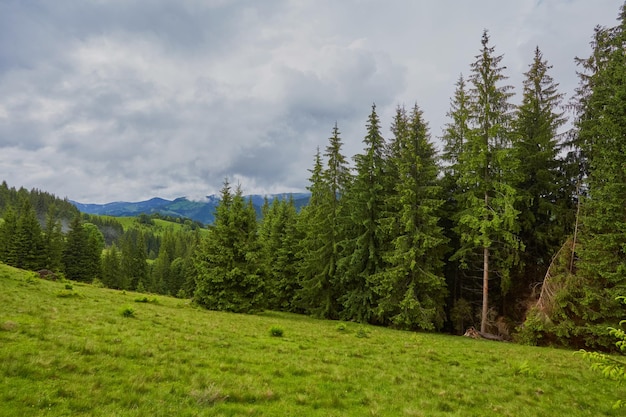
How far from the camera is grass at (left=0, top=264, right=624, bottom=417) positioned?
6062mm

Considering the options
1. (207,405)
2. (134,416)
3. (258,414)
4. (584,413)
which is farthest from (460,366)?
(134,416)

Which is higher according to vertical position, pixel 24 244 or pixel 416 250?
pixel 416 250

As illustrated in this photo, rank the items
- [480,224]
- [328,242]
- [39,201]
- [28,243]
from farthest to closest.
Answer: [39,201] → [28,243] → [328,242] → [480,224]

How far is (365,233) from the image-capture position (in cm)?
2808

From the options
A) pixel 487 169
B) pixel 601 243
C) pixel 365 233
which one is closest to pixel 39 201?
pixel 365 233

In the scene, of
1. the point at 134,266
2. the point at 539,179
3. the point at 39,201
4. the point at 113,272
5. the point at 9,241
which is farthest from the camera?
the point at 39,201

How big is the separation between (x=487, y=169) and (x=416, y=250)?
7.95 m

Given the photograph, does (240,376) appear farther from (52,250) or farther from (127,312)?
(52,250)

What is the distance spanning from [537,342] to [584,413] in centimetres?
1512

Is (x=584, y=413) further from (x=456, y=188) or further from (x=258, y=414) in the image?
(x=456, y=188)

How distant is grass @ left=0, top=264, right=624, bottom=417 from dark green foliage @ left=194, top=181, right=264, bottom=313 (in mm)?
12955

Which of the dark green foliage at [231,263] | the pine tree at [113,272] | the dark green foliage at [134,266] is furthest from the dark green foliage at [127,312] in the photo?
the dark green foliage at [134,266]

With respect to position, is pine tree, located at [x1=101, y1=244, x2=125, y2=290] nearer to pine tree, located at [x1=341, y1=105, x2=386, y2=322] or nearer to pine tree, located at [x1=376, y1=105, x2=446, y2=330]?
pine tree, located at [x1=341, y1=105, x2=386, y2=322]

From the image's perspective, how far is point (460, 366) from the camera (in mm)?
11922
